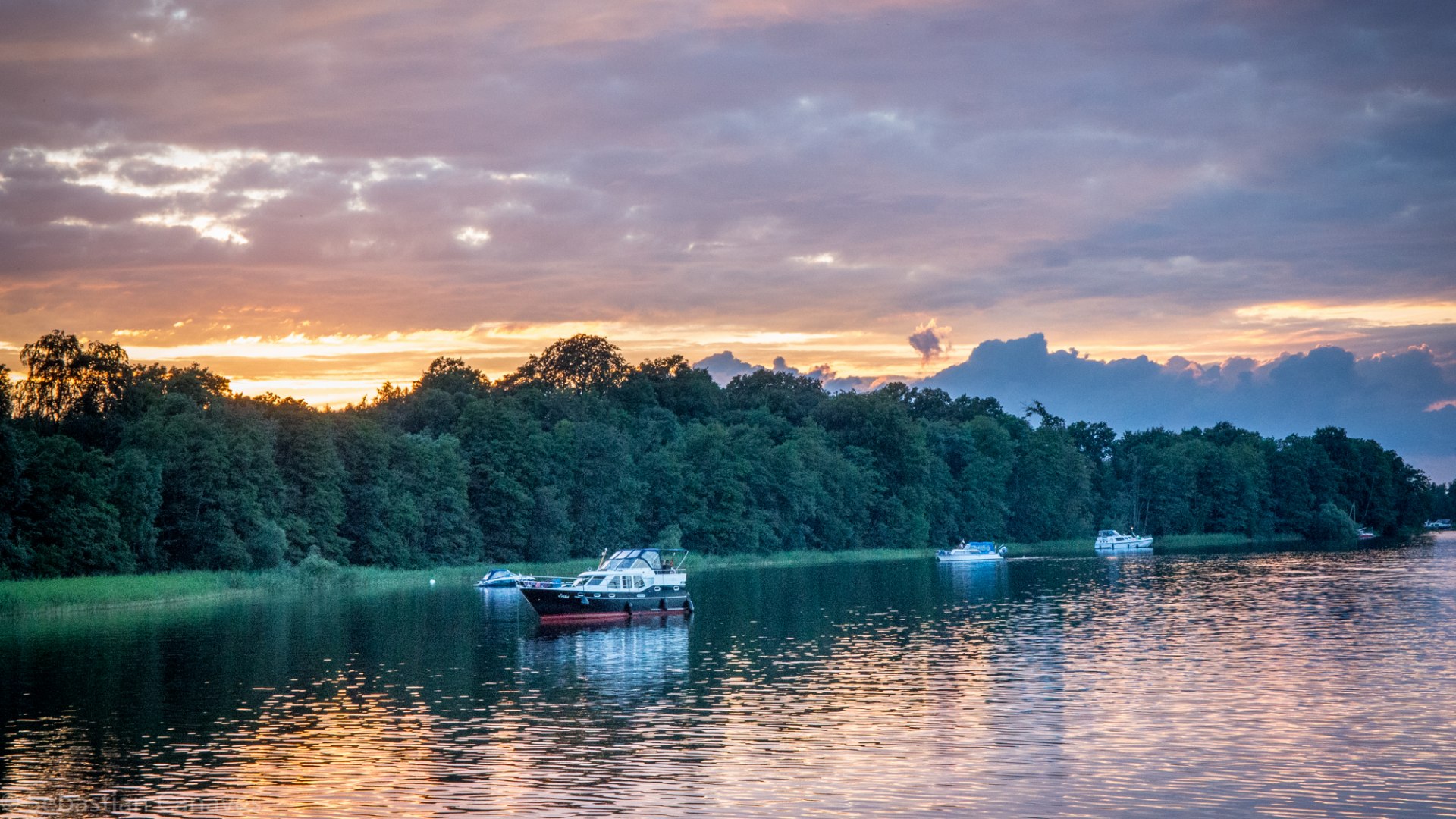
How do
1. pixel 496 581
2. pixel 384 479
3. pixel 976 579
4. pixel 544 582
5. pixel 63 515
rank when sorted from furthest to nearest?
pixel 384 479
pixel 976 579
pixel 496 581
pixel 63 515
pixel 544 582

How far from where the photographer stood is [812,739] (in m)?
37.7

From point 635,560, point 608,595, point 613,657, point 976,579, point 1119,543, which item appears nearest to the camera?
point 613,657

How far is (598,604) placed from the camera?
8344 centimetres

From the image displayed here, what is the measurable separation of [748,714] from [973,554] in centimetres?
13443

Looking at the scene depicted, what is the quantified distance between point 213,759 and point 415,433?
434 ft

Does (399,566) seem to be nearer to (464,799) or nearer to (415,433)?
(415,433)

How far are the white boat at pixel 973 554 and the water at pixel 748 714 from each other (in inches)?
3454

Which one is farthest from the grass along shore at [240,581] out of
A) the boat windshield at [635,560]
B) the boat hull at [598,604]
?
the boat windshield at [635,560]

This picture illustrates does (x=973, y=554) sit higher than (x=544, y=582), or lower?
lower

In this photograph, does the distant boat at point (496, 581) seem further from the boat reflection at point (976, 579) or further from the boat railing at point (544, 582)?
the boat reflection at point (976, 579)

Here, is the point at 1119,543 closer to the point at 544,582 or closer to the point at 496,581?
the point at 496,581

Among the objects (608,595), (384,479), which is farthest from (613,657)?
(384,479)

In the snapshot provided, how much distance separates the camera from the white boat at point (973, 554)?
559 ft

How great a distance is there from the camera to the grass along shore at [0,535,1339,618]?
83.5 m
